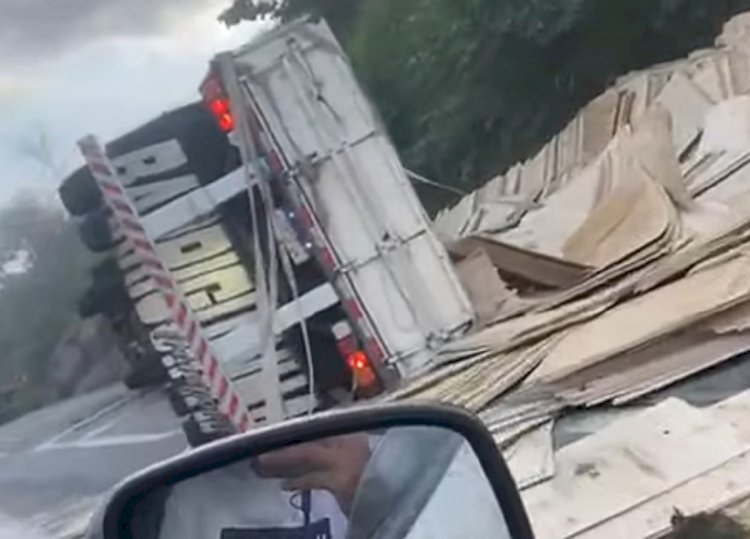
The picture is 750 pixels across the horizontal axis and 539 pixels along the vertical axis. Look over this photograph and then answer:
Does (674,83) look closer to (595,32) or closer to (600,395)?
(595,32)

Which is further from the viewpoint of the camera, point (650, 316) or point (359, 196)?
point (359, 196)

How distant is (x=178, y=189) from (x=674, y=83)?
4.82 ft

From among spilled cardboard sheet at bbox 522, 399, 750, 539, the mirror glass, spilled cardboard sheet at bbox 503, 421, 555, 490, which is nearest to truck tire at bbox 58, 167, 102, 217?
spilled cardboard sheet at bbox 503, 421, 555, 490

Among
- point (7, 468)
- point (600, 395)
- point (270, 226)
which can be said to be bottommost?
point (600, 395)

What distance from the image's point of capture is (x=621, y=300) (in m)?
2.36

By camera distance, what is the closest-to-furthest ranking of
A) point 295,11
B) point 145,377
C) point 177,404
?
1. point 177,404
2. point 145,377
3. point 295,11

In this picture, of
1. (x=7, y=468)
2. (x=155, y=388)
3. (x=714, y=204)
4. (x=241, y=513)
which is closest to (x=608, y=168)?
(x=714, y=204)

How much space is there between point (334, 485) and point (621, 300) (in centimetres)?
182

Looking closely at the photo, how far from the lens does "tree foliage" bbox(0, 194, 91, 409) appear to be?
2.46 metres

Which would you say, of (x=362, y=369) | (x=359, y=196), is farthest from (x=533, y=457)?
(x=359, y=196)

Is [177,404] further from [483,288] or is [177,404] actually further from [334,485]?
[334,485]

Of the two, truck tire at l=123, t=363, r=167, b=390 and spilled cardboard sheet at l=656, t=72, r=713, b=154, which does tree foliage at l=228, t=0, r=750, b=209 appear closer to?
spilled cardboard sheet at l=656, t=72, r=713, b=154

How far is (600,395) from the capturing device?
2029 mm

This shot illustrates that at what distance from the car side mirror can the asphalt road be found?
172cm
